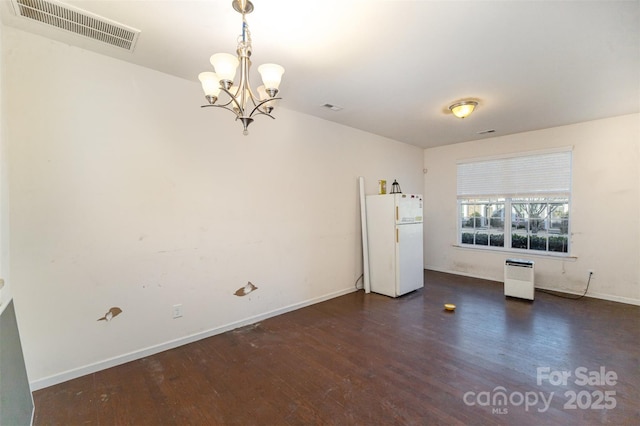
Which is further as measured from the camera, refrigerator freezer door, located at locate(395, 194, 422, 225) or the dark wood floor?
refrigerator freezer door, located at locate(395, 194, 422, 225)

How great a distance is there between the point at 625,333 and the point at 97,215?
5481 millimetres

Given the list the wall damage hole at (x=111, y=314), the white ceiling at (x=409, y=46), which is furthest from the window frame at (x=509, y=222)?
the wall damage hole at (x=111, y=314)

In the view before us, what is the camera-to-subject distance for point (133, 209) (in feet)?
8.34

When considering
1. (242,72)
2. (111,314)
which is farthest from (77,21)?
(111,314)

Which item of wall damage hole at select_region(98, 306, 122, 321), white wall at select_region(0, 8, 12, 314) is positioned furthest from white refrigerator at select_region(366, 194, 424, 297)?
white wall at select_region(0, 8, 12, 314)

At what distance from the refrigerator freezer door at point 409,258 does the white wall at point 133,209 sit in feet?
4.93

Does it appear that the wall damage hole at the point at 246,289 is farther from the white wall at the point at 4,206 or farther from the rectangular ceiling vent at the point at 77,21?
the rectangular ceiling vent at the point at 77,21

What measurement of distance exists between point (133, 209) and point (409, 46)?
283 centimetres

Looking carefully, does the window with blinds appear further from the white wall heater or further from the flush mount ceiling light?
the flush mount ceiling light

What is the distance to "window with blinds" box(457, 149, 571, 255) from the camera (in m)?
4.53

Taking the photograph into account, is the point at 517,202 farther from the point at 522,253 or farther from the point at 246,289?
the point at 246,289

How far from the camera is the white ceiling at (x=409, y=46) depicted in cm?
185

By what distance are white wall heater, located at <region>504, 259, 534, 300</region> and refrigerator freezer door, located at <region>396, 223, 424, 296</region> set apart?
4.18 ft

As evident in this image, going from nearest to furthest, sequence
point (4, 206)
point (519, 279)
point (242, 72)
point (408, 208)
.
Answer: point (242, 72) → point (4, 206) → point (519, 279) → point (408, 208)
